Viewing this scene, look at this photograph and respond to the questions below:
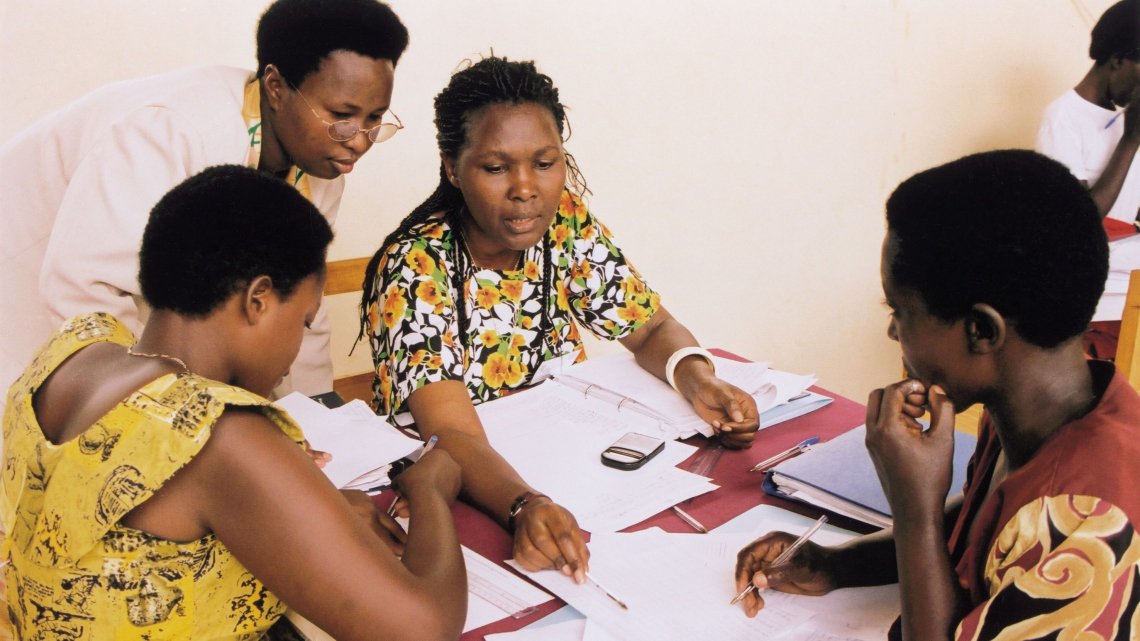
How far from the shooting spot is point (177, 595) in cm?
100

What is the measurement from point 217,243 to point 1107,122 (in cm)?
331

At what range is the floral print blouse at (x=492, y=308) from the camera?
5.49 ft

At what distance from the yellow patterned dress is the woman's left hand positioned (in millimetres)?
742

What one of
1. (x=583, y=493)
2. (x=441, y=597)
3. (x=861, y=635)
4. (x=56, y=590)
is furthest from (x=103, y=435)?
(x=861, y=635)

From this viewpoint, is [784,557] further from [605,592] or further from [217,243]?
[217,243]

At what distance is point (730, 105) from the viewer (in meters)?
3.19

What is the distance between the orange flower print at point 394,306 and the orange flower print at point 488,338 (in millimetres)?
234

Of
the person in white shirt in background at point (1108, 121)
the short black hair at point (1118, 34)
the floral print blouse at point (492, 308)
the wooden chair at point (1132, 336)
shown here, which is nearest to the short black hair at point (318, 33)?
the floral print blouse at point (492, 308)

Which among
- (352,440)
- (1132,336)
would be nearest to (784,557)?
(352,440)

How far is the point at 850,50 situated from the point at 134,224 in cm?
267

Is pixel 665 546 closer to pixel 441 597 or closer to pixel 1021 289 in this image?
pixel 441 597

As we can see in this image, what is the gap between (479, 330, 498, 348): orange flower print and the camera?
1.89 m

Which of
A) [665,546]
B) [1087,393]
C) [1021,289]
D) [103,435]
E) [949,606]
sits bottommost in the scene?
[665,546]

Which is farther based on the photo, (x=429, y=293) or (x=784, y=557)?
(x=429, y=293)
